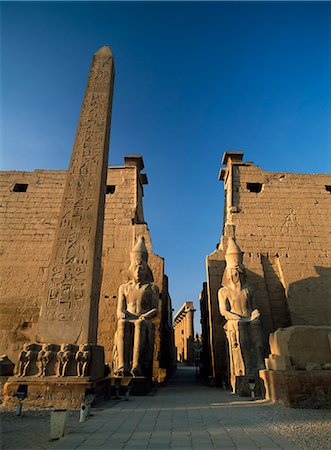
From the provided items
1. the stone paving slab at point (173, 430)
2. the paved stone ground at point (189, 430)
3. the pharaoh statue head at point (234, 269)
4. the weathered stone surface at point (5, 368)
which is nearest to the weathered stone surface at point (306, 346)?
the paved stone ground at point (189, 430)

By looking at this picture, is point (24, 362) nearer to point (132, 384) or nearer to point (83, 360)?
point (83, 360)

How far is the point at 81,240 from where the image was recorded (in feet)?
14.5

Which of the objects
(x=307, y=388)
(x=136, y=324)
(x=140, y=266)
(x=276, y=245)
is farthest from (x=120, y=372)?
(x=276, y=245)

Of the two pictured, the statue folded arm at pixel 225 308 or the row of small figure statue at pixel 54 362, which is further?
the statue folded arm at pixel 225 308

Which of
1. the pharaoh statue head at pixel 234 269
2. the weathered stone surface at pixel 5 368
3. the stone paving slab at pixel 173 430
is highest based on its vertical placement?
the pharaoh statue head at pixel 234 269

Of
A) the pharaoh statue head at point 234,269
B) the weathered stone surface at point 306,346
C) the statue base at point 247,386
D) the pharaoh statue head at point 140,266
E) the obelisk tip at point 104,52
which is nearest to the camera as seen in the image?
the weathered stone surface at point 306,346

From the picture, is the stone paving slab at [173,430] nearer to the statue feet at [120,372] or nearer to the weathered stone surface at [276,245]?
the statue feet at [120,372]

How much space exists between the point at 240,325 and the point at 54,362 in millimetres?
3337

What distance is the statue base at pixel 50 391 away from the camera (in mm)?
3422

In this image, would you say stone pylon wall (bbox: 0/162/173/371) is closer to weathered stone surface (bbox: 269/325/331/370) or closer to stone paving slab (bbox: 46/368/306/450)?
stone paving slab (bbox: 46/368/306/450)

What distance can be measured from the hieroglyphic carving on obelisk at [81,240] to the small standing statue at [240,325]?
271 cm

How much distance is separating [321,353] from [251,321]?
207 centimetres

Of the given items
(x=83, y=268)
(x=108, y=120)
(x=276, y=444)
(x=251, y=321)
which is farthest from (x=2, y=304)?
(x=276, y=444)

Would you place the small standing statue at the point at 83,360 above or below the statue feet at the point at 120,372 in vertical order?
above
